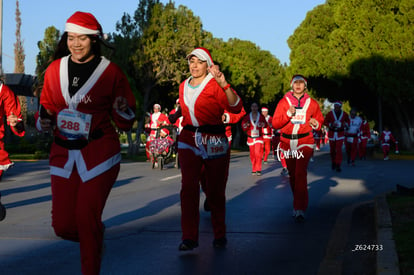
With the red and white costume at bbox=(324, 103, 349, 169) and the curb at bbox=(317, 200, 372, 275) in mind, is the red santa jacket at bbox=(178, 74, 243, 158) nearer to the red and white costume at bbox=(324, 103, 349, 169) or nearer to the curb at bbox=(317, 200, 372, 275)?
the curb at bbox=(317, 200, 372, 275)

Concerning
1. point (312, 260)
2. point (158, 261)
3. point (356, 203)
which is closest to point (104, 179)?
point (158, 261)

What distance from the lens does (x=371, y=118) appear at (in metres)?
48.9

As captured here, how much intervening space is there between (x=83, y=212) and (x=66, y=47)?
4.31ft

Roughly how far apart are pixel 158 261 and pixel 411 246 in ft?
7.72

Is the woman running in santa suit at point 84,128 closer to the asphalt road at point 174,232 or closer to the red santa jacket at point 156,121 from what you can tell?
the asphalt road at point 174,232

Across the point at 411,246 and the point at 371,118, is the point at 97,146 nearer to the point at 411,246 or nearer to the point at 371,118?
the point at 411,246

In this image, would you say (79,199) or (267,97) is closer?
(79,199)

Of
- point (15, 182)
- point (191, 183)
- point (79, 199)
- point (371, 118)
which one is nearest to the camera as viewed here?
point (79, 199)

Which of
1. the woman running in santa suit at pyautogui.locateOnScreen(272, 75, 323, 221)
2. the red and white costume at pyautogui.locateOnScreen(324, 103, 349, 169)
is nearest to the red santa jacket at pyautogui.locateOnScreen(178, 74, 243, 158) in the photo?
the woman running in santa suit at pyautogui.locateOnScreen(272, 75, 323, 221)

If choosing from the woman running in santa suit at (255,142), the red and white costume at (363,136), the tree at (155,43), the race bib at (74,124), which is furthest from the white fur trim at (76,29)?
the tree at (155,43)

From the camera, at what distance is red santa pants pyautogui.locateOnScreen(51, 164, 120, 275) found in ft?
16.2

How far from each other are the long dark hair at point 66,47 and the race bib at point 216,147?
7.06 feet

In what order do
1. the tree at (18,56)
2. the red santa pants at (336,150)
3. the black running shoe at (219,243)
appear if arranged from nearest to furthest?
the black running shoe at (219,243), the red santa pants at (336,150), the tree at (18,56)

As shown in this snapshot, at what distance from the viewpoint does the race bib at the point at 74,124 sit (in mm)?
5055
